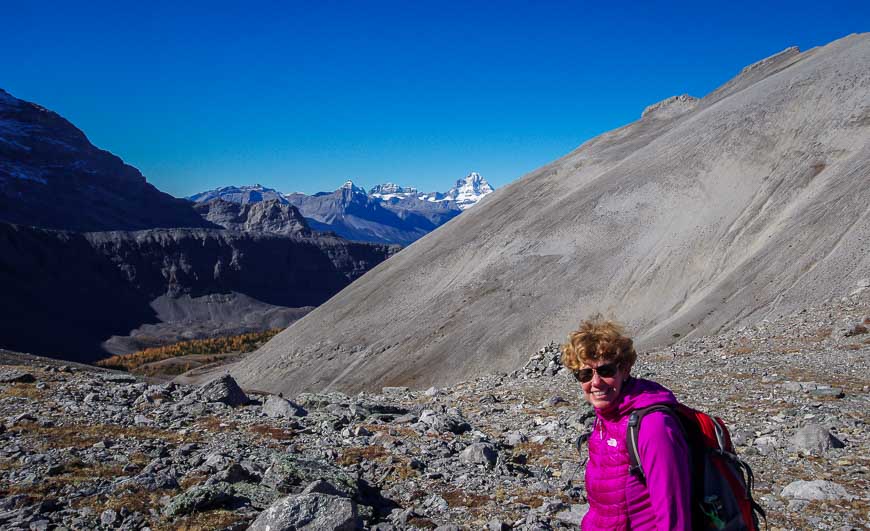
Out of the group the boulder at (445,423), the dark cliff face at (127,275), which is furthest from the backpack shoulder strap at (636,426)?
the dark cliff face at (127,275)

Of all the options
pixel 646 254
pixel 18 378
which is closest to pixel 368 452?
pixel 18 378

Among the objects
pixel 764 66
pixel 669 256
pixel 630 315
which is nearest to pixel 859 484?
pixel 630 315

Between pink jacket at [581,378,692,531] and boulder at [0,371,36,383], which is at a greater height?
boulder at [0,371,36,383]

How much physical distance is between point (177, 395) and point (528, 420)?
942 cm

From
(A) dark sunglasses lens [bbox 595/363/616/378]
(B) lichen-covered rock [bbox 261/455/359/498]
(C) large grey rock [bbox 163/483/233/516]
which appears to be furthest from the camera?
(B) lichen-covered rock [bbox 261/455/359/498]

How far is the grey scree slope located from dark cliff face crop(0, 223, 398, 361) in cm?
8144

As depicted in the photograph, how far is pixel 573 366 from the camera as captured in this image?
14.7 ft

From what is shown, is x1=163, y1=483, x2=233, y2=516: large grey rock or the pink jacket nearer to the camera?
the pink jacket

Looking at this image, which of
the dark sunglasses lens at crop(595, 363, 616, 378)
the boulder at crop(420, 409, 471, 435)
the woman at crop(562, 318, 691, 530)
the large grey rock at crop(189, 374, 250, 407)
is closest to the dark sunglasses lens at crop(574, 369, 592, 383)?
the woman at crop(562, 318, 691, 530)

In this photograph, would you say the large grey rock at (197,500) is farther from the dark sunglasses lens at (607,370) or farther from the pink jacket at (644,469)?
the dark sunglasses lens at (607,370)

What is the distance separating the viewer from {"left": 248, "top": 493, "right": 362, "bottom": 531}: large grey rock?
22.0ft

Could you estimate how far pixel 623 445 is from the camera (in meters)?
4.06

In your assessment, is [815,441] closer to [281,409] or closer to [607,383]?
[607,383]

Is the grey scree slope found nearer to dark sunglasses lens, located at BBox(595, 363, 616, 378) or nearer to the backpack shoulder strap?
dark sunglasses lens, located at BBox(595, 363, 616, 378)
